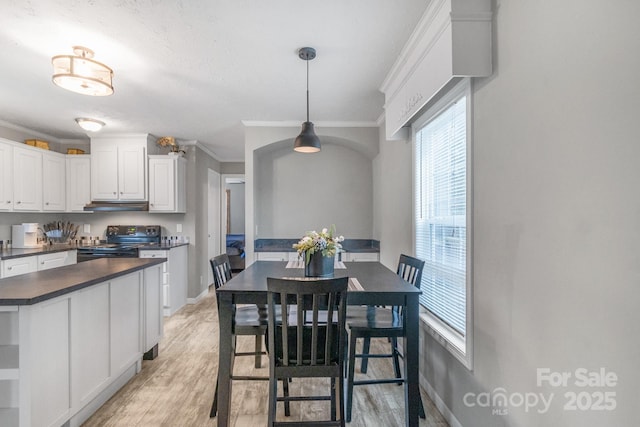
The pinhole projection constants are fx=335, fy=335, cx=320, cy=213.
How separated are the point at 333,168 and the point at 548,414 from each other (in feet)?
13.2

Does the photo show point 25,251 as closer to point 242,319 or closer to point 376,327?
point 242,319

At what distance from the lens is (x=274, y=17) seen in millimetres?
2080

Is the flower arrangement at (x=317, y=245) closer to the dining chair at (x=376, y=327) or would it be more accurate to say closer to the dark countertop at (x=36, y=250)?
the dining chair at (x=376, y=327)

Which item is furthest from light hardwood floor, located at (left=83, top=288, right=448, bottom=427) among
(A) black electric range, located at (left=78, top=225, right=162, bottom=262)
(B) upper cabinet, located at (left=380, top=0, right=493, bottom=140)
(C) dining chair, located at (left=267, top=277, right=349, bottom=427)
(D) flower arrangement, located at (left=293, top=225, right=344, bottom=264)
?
(A) black electric range, located at (left=78, top=225, right=162, bottom=262)

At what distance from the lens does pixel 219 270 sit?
97.9 inches

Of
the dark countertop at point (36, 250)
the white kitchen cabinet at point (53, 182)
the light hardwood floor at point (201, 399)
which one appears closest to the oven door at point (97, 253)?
the dark countertop at point (36, 250)

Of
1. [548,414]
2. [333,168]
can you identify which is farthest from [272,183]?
[548,414]

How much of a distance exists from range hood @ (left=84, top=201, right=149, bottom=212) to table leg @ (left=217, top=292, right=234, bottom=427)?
3526 mm

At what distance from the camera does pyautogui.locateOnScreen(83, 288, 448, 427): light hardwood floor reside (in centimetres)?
218

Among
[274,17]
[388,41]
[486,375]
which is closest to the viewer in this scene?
[486,375]

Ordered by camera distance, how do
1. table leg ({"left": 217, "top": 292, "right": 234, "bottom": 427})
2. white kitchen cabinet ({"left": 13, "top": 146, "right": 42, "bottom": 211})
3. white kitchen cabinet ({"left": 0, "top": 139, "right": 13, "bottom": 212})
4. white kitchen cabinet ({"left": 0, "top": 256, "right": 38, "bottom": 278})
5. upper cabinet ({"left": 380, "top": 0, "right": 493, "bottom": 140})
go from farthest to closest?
white kitchen cabinet ({"left": 13, "top": 146, "right": 42, "bottom": 211}) → white kitchen cabinet ({"left": 0, "top": 139, "right": 13, "bottom": 212}) → white kitchen cabinet ({"left": 0, "top": 256, "right": 38, "bottom": 278}) → table leg ({"left": 217, "top": 292, "right": 234, "bottom": 427}) → upper cabinet ({"left": 380, "top": 0, "right": 493, "bottom": 140})

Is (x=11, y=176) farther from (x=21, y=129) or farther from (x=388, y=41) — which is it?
(x=388, y=41)

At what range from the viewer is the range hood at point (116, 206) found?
4.80m

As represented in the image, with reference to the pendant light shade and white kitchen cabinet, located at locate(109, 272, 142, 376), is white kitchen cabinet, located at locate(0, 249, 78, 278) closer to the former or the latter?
white kitchen cabinet, located at locate(109, 272, 142, 376)
